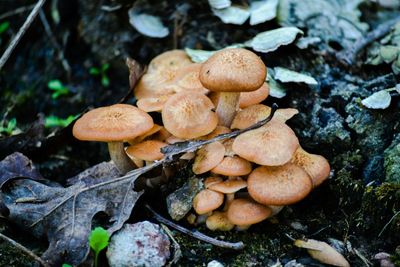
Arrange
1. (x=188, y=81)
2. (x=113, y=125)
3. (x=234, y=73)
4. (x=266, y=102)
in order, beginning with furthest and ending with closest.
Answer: (x=266, y=102), (x=188, y=81), (x=113, y=125), (x=234, y=73)

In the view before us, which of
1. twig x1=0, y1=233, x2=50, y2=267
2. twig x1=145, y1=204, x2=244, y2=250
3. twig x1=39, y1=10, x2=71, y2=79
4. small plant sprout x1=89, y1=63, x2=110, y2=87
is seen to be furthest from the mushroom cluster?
twig x1=39, y1=10, x2=71, y2=79

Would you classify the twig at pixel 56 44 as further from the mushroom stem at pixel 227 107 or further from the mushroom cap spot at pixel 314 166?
the mushroom cap spot at pixel 314 166

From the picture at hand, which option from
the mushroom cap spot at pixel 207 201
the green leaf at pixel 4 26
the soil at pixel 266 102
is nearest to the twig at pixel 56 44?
the soil at pixel 266 102

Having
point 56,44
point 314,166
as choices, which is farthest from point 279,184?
point 56,44

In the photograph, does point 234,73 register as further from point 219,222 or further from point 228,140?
point 219,222

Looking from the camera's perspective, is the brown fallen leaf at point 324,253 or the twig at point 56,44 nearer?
the brown fallen leaf at point 324,253

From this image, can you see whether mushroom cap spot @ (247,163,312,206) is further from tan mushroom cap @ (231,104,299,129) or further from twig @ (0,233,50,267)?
twig @ (0,233,50,267)

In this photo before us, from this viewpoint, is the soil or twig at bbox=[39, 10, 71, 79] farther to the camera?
twig at bbox=[39, 10, 71, 79]
